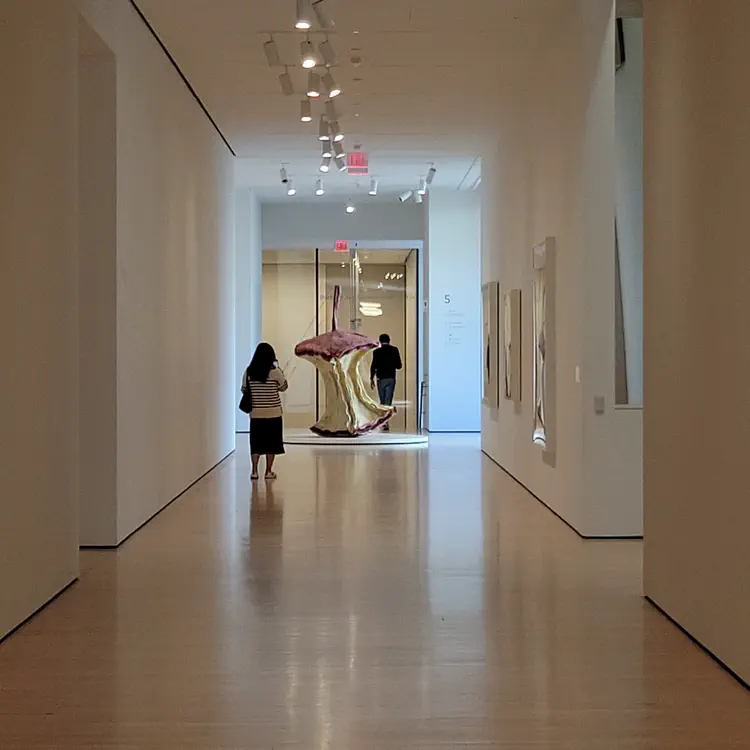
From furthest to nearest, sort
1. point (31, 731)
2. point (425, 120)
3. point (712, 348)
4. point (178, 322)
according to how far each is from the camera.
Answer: point (425, 120), point (178, 322), point (712, 348), point (31, 731)

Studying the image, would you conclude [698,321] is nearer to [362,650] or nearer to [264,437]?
[362,650]

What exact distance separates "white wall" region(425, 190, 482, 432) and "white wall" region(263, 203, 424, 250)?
174 centimetres

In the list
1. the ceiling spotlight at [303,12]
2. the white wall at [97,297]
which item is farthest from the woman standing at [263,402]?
the ceiling spotlight at [303,12]

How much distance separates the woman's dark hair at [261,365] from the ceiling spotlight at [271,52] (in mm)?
3564

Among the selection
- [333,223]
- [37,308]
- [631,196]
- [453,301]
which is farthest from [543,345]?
[333,223]

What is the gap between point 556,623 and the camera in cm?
584

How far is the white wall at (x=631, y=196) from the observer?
905cm

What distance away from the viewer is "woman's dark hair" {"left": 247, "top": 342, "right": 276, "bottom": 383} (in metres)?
12.6

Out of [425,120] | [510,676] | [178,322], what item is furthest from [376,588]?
[425,120]

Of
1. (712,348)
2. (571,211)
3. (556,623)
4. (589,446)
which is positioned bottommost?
(556,623)

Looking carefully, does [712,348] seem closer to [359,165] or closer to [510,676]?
[510,676]

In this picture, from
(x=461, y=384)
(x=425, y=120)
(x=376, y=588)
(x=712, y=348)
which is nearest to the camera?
(x=712, y=348)

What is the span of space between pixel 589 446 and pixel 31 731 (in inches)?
212

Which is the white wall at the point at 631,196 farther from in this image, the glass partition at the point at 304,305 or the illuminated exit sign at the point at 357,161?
the glass partition at the point at 304,305
